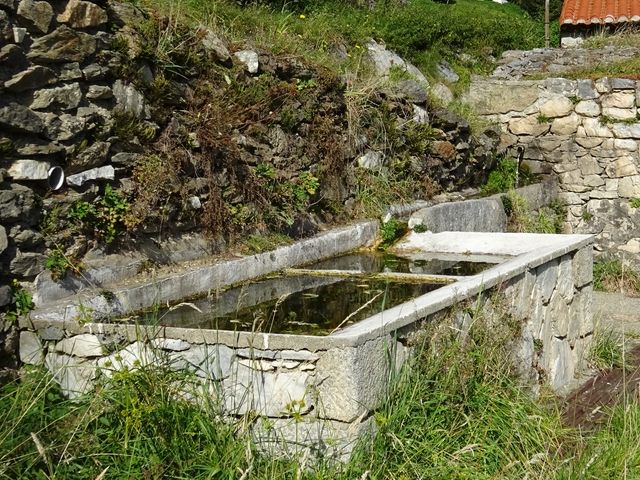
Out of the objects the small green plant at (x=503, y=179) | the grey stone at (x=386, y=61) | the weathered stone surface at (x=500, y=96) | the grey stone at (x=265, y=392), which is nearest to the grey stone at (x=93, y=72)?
the grey stone at (x=265, y=392)

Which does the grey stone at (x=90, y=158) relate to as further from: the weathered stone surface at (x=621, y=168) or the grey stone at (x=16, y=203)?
the weathered stone surface at (x=621, y=168)

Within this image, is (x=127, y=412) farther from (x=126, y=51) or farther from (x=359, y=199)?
(x=359, y=199)

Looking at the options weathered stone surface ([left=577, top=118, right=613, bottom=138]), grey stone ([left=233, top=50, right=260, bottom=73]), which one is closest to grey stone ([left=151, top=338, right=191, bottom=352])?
grey stone ([left=233, top=50, right=260, bottom=73])

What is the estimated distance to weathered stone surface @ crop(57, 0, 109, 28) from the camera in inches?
183

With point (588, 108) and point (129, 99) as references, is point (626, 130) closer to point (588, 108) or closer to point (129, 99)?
point (588, 108)

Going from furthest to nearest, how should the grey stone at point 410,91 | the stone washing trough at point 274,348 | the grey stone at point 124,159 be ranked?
the grey stone at point 410,91 → the grey stone at point 124,159 → the stone washing trough at point 274,348

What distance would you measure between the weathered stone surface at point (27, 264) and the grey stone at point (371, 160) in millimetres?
3500

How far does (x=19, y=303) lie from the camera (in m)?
4.19

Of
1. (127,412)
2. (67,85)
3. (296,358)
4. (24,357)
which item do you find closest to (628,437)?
(296,358)

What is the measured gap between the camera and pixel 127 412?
3.44 m

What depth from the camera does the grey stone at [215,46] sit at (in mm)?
5988

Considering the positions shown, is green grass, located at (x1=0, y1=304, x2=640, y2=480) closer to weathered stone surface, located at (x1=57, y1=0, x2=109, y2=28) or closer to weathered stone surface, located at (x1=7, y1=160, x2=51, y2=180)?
weathered stone surface, located at (x1=7, y1=160, x2=51, y2=180)

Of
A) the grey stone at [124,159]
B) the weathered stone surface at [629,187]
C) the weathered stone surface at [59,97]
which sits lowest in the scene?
the weathered stone surface at [629,187]

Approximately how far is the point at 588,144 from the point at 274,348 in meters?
7.50
